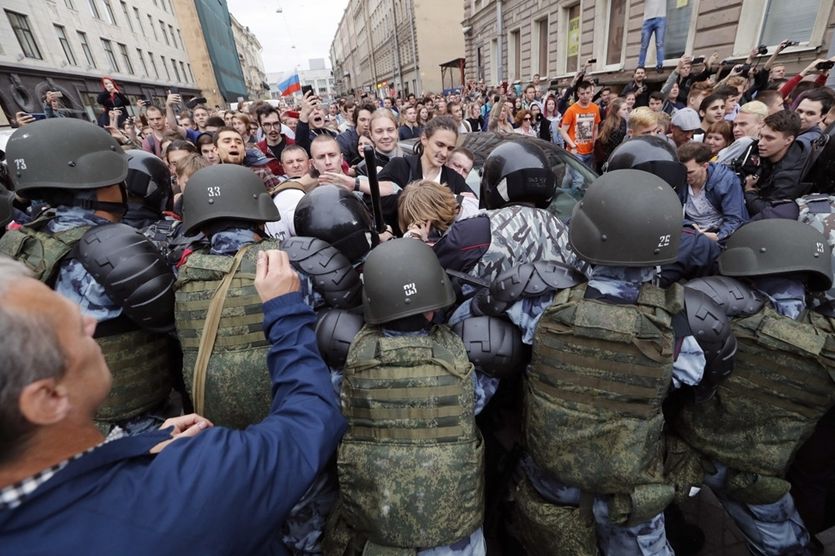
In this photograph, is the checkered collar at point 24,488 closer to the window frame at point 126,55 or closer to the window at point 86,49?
the window at point 86,49

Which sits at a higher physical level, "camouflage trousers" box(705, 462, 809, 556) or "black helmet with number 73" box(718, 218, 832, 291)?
"black helmet with number 73" box(718, 218, 832, 291)

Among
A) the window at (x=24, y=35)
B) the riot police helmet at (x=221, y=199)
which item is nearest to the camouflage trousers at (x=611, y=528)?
the riot police helmet at (x=221, y=199)

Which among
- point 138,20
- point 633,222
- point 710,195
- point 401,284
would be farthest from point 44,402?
point 138,20

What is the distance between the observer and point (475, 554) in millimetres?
1721

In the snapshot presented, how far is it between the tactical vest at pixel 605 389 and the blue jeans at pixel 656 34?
42.2 feet

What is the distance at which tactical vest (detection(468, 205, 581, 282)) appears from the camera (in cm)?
227

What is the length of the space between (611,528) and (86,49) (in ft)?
109

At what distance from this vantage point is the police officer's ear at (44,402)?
0.74 meters

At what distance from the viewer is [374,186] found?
2.91 meters

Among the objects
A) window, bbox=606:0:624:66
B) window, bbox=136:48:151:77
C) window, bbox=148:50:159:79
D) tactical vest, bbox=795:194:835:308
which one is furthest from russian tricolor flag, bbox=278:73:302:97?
window, bbox=148:50:159:79

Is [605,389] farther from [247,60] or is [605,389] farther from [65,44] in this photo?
[247,60]

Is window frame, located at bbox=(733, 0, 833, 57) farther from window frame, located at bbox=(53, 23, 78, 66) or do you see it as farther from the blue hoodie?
window frame, located at bbox=(53, 23, 78, 66)

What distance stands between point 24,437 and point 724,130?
5.67m

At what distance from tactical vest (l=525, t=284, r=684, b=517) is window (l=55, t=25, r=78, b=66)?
2987 cm
